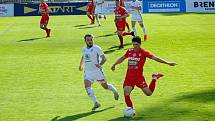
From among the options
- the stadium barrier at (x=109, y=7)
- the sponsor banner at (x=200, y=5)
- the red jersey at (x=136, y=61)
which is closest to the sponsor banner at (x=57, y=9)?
the stadium barrier at (x=109, y=7)

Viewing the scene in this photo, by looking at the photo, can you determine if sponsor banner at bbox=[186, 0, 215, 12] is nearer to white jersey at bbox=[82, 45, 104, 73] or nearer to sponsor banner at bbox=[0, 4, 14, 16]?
sponsor banner at bbox=[0, 4, 14, 16]

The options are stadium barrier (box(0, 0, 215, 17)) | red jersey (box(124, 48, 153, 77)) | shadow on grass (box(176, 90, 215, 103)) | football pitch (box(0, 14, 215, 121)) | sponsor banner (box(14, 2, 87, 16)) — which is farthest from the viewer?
sponsor banner (box(14, 2, 87, 16))

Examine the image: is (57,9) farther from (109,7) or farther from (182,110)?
(182,110)

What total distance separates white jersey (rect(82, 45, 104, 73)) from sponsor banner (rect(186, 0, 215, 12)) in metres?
33.9

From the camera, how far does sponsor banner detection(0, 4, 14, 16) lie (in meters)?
50.2

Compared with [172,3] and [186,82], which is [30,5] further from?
[186,82]

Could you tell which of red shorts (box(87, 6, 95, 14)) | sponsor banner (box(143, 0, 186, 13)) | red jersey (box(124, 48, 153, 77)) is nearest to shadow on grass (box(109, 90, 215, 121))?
red jersey (box(124, 48, 153, 77))

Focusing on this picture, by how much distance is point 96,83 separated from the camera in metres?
18.2

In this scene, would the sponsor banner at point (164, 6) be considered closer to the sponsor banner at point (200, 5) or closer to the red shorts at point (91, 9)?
the sponsor banner at point (200, 5)

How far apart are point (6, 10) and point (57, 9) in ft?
16.3

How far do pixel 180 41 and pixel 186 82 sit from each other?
33.8 feet

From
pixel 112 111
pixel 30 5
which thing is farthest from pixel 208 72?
pixel 30 5

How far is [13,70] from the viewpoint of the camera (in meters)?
21.2

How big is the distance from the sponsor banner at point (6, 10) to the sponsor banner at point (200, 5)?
16557 millimetres
